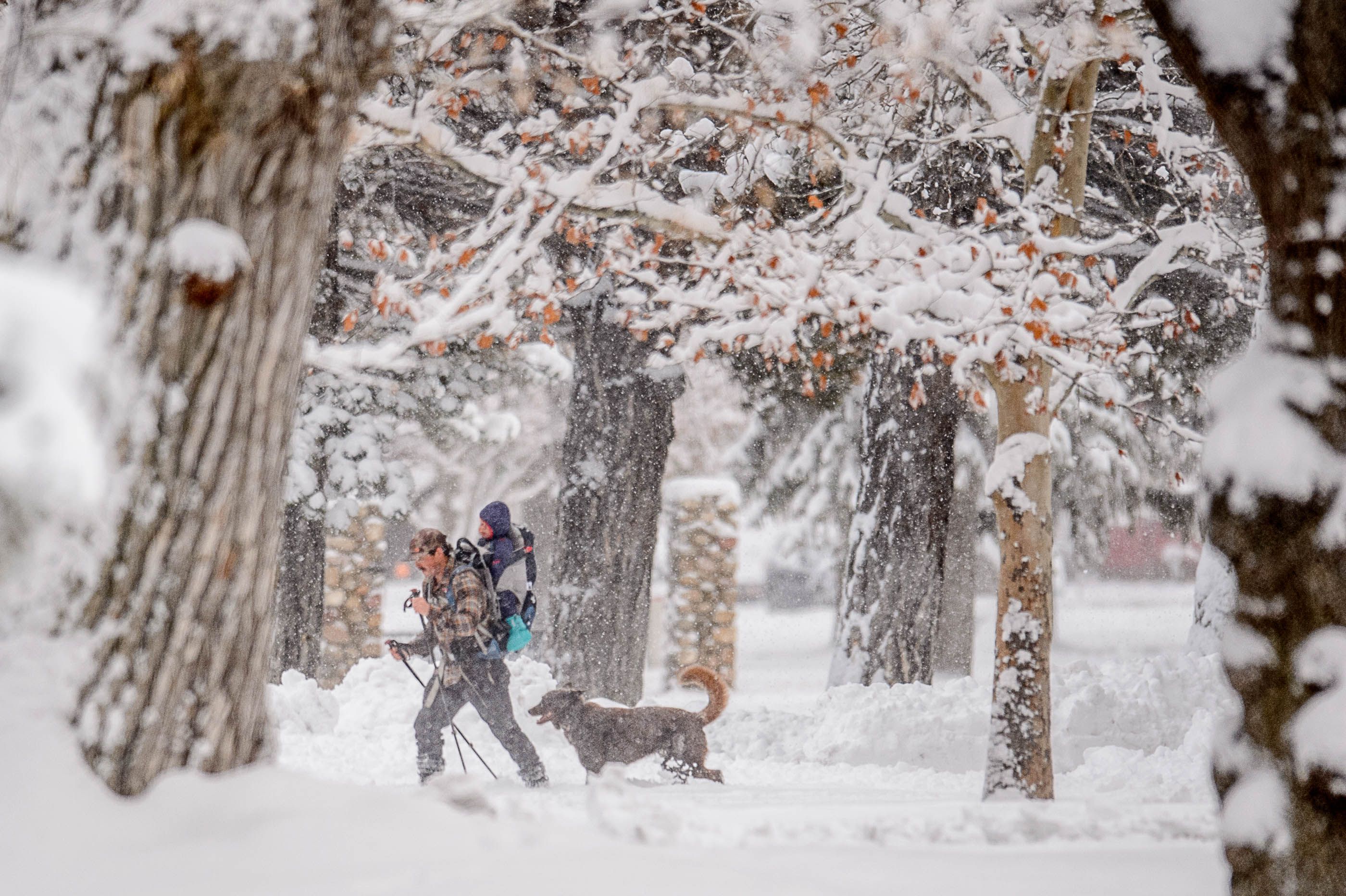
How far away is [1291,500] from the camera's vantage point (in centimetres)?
262

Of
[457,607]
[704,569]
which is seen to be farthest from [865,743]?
[704,569]

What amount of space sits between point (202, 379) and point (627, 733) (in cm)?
530

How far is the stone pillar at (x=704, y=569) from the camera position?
15.8 meters

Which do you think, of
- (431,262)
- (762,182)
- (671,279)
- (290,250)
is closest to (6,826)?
(290,250)

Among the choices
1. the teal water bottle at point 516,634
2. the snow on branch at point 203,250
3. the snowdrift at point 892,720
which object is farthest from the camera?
the snowdrift at point 892,720

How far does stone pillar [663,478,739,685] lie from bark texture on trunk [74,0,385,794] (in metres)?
13.0

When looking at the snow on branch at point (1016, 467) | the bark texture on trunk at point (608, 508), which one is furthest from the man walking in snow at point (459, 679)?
the snow on branch at point (1016, 467)

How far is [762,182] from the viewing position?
9117mm

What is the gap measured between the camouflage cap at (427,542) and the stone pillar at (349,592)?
7.28 meters

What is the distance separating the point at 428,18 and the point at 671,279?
3.82 meters

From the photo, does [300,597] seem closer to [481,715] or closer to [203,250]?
[481,715]

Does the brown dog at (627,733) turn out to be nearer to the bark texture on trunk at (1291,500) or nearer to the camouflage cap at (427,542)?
the camouflage cap at (427,542)

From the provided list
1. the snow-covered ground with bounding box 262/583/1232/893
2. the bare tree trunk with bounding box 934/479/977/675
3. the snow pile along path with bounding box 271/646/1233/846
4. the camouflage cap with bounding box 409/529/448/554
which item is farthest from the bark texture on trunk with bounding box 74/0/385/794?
the bare tree trunk with bounding box 934/479/977/675

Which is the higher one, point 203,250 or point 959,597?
point 203,250
